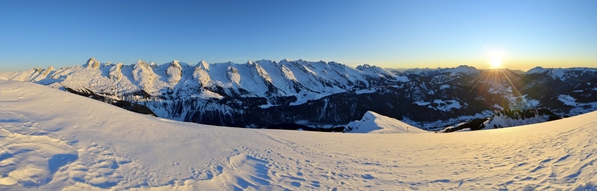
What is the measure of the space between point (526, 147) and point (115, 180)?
76.2 feet

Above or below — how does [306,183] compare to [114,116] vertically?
below

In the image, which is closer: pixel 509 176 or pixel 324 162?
pixel 509 176

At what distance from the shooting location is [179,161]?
14.6m

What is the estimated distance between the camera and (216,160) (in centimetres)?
1552

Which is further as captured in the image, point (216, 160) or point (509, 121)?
point (509, 121)

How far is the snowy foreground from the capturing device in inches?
419

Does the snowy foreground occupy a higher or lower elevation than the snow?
higher

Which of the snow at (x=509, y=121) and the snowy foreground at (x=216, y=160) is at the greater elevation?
the snowy foreground at (x=216, y=160)

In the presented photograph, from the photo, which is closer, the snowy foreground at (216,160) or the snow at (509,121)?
the snowy foreground at (216,160)

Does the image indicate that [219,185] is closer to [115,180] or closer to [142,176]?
[142,176]

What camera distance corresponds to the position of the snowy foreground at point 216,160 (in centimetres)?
1063

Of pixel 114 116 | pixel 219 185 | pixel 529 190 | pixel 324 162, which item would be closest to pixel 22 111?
pixel 114 116

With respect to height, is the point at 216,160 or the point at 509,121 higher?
the point at 216,160

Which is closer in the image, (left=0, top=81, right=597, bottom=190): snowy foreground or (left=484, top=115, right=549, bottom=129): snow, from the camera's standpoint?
(left=0, top=81, right=597, bottom=190): snowy foreground
